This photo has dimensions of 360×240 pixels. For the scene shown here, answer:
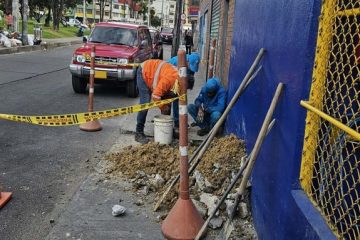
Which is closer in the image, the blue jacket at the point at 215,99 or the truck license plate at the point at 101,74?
the blue jacket at the point at 215,99

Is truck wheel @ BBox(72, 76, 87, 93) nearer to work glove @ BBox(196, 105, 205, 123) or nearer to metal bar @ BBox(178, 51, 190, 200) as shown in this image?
work glove @ BBox(196, 105, 205, 123)

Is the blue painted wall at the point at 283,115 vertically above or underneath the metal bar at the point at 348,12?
underneath

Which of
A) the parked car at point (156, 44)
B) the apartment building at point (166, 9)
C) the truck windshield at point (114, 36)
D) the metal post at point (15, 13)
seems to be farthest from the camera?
the apartment building at point (166, 9)

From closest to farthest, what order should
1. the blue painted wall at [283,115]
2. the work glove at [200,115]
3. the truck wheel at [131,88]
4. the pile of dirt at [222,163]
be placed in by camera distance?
the blue painted wall at [283,115] < the pile of dirt at [222,163] < the work glove at [200,115] < the truck wheel at [131,88]

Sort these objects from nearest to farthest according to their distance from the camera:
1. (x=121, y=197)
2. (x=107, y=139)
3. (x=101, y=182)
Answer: (x=121, y=197)
(x=101, y=182)
(x=107, y=139)

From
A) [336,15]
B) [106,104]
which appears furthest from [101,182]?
[106,104]

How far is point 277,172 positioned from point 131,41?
9216 millimetres

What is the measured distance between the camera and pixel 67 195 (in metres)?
4.83

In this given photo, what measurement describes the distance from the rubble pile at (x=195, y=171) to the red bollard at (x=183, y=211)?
26 cm

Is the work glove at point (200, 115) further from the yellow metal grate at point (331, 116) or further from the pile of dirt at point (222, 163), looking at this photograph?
the yellow metal grate at point (331, 116)

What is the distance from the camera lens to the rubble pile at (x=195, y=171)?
4.31 m

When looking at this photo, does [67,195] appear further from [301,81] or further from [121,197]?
Result: [301,81]

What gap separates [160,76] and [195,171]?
1956 mm

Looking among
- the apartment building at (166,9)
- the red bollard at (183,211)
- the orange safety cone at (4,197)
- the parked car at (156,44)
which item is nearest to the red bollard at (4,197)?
the orange safety cone at (4,197)
